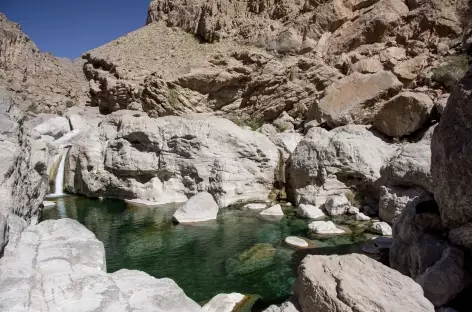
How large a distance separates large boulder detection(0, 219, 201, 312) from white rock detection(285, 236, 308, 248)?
21.7 feet

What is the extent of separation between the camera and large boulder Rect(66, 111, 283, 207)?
72.9 ft

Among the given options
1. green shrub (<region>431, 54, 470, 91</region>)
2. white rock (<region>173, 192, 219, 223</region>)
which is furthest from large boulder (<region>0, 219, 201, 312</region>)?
green shrub (<region>431, 54, 470, 91</region>)

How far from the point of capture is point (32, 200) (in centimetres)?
1323

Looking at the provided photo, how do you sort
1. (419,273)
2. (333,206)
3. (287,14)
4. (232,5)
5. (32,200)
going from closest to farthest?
(419,273), (32,200), (333,206), (287,14), (232,5)

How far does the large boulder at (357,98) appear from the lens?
21.6 meters

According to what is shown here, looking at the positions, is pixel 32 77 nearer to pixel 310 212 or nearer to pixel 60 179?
pixel 60 179

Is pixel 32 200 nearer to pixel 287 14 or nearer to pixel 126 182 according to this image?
pixel 126 182

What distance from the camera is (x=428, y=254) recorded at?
8.67 metres

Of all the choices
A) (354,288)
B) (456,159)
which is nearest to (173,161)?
(456,159)

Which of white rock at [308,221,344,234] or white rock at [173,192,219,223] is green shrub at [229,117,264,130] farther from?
white rock at [308,221,344,234]

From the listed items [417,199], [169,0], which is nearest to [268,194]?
[417,199]

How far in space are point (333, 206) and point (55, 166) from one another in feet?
64.2

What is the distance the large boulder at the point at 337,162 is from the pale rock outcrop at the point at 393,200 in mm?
1914

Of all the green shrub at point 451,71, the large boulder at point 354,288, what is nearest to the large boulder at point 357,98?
the green shrub at point 451,71
